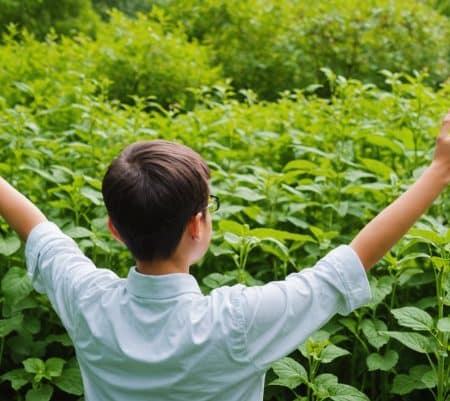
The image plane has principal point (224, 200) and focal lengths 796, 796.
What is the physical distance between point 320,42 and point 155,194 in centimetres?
636

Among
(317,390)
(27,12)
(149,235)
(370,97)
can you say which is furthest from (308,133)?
(27,12)

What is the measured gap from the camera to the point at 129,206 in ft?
4.60

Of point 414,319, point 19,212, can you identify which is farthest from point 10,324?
point 414,319

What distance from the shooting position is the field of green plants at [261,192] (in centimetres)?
233

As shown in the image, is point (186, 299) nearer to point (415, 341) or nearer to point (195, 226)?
point (195, 226)

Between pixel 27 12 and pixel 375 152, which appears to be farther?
pixel 27 12

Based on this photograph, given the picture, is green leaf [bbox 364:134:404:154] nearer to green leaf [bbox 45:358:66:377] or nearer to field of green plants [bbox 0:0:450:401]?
field of green plants [bbox 0:0:450:401]

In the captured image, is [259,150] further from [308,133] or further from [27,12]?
[27,12]

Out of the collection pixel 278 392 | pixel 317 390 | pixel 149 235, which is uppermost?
pixel 149 235

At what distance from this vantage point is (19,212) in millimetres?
1672

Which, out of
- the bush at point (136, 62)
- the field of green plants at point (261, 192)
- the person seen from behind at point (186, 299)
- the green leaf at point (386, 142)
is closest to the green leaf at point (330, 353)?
the field of green plants at point (261, 192)

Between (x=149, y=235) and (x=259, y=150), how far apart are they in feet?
7.51

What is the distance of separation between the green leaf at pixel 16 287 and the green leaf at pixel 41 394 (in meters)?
0.28

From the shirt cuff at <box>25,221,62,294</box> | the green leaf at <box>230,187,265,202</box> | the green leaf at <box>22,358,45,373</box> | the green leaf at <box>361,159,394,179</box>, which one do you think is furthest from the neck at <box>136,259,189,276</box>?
the green leaf at <box>361,159,394,179</box>
